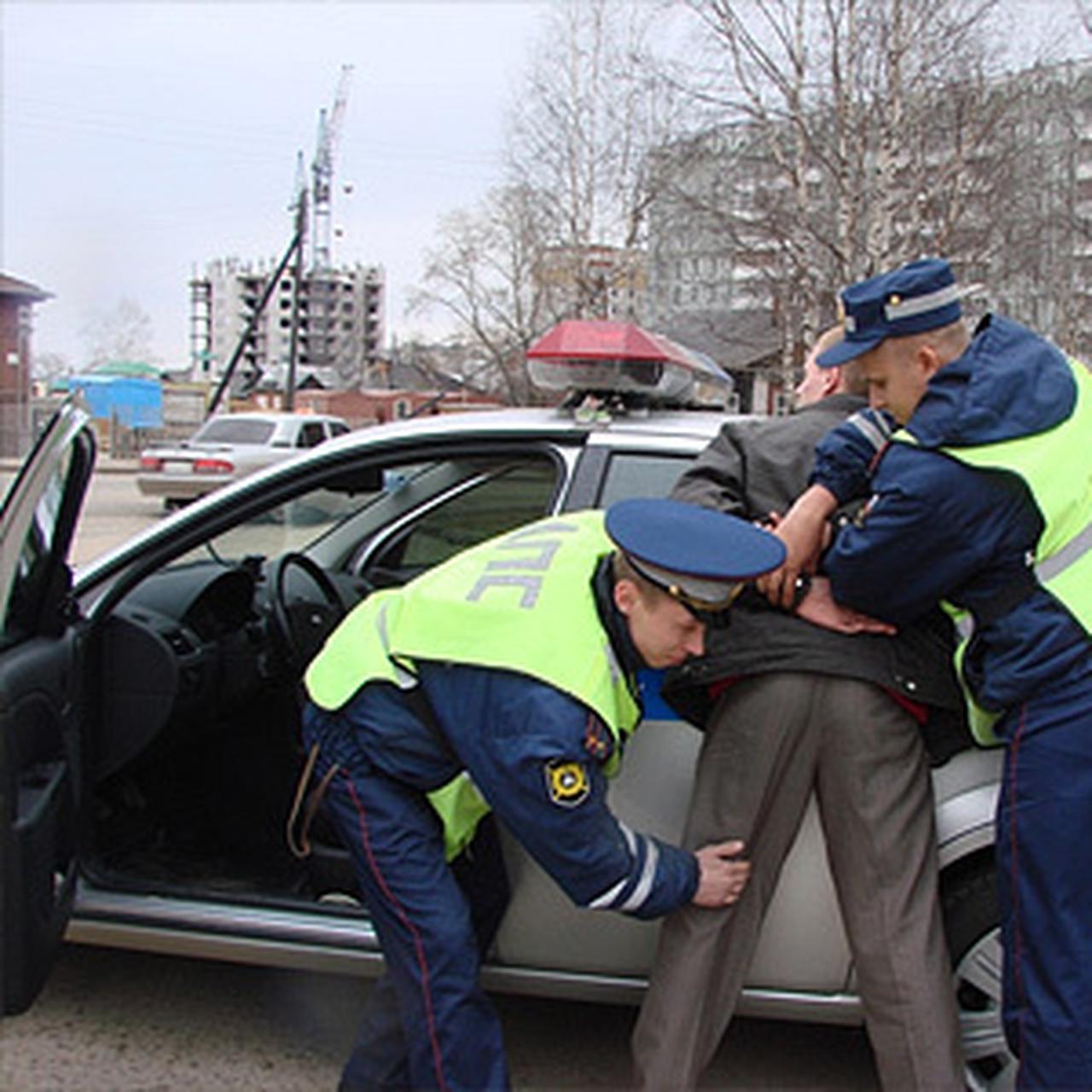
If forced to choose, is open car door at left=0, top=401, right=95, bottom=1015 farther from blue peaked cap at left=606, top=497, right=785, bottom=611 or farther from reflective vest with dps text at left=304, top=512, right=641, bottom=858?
blue peaked cap at left=606, top=497, right=785, bottom=611

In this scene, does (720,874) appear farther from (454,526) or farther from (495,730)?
(454,526)

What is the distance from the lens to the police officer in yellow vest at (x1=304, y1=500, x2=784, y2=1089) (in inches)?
77.7

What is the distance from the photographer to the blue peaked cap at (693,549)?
195 cm

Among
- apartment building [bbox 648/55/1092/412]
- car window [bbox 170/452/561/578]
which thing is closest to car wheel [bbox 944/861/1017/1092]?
car window [bbox 170/452/561/578]

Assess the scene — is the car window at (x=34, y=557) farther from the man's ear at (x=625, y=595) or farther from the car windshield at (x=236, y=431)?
the car windshield at (x=236, y=431)

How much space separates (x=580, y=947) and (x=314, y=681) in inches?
32.9

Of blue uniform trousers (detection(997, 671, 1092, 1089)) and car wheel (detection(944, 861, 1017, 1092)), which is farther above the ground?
blue uniform trousers (detection(997, 671, 1092, 1089))

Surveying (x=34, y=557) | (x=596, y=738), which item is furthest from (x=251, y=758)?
(x=596, y=738)

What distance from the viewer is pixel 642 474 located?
107 inches

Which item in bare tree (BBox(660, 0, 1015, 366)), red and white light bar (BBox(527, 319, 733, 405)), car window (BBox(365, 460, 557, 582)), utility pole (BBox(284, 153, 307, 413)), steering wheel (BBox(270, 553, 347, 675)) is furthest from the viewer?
utility pole (BBox(284, 153, 307, 413))

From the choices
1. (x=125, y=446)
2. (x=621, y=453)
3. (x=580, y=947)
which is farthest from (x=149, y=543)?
(x=125, y=446)

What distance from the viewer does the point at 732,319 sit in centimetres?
2162

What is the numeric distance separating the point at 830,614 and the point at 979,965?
0.82 m

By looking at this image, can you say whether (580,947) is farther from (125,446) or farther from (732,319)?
(125,446)
